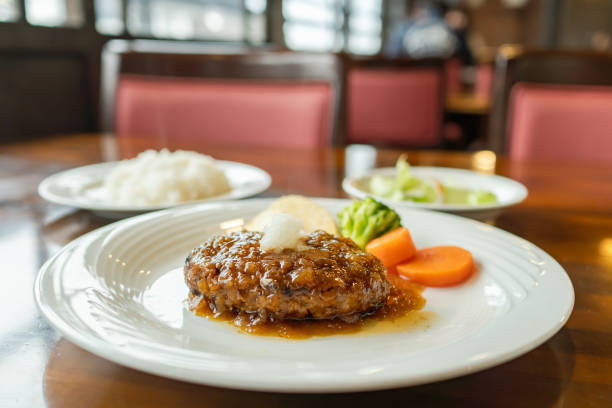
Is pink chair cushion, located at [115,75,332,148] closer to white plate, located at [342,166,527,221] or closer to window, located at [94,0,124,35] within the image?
white plate, located at [342,166,527,221]

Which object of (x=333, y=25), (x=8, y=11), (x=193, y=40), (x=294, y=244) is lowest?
(x=294, y=244)

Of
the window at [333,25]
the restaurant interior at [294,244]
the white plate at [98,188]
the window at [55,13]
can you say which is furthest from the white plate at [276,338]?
the window at [333,25]

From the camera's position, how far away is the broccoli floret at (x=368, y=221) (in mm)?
1106

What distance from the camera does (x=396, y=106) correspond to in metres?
4.58

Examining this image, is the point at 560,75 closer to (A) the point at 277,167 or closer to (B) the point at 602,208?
(B) the point at 602,208

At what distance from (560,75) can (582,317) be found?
6.78 ft

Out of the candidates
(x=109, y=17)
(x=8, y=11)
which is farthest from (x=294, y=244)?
(x=109, y=17)

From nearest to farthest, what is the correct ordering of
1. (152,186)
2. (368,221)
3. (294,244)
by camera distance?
(294,244)
(368,221)
(152,186)

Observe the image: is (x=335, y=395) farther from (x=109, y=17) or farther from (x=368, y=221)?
(x=109, y=17)

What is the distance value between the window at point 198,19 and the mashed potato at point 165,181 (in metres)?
Result: 4.35

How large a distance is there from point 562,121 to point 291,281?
86.9 inches

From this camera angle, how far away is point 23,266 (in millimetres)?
1032

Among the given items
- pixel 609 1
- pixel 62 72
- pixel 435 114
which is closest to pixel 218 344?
pixel 435 114

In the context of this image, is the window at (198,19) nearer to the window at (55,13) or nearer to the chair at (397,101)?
the window at (55,13)
